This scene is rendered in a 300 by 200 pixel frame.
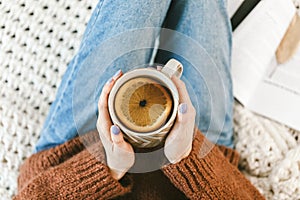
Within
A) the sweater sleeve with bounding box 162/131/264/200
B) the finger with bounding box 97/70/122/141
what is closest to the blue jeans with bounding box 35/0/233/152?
the sweater sleeve with bounding box 162/131/264/200

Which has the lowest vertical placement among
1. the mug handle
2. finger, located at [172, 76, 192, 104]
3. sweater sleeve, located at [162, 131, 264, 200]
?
sweater sleeve, located at [162, 131, 264, 200]

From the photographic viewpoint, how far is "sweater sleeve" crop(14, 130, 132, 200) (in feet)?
2.14

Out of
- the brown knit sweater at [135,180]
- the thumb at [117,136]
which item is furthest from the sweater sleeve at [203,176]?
the thumb at [117,136]

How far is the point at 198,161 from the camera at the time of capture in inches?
25.9

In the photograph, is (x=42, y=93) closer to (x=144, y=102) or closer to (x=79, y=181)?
(x=79, y=181)

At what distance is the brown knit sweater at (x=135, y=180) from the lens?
651mm

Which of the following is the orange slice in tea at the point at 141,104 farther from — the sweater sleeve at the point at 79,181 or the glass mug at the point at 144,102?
the sweater sleeve at the point at 79,181

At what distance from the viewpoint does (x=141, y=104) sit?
47 centimetres

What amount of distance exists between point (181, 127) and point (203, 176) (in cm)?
18

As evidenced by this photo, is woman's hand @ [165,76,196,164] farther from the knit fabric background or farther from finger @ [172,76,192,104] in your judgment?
the knit fabric background

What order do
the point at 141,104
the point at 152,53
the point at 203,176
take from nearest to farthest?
the point at 141,104, the point at 203,176, the point at 152,53

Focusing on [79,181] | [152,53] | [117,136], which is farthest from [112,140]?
[152,53]

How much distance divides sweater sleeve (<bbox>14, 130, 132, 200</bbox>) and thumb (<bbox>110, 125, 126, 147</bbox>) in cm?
10

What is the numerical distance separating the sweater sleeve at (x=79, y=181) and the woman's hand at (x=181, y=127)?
0.10 metres
